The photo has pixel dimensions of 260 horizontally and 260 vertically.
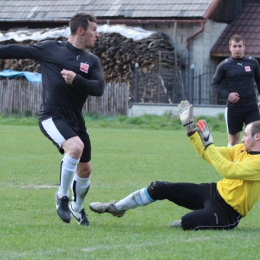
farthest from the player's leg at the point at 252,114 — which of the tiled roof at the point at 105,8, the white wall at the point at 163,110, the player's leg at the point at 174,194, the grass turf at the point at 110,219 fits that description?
the tiled roof at the point at 105,8

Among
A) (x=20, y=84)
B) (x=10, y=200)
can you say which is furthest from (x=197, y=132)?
(x=20, y=84)

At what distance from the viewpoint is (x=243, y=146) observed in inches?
314

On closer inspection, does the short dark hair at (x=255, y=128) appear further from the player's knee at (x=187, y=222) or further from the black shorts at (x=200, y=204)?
the player's knee at (x=187, y=222)

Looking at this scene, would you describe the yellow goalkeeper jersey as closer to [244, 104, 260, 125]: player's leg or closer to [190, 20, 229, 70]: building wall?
[244, 104, 260, 125]: player's leg

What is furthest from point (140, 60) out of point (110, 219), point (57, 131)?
point (57, 131)

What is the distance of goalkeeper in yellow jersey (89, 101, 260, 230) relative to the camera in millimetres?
7520

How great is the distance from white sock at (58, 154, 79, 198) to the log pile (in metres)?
21.7

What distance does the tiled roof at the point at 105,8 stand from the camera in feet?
101

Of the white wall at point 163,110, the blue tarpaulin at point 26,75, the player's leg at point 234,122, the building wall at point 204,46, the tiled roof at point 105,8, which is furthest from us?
the tiled roof at point 105,8

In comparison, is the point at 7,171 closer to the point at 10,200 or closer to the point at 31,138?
the point at 10,200

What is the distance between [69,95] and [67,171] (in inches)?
33.0

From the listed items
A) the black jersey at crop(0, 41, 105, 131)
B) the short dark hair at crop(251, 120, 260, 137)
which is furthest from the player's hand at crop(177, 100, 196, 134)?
the black jersey at crop(0, 41, 105, 131)

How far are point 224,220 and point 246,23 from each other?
24.4 m

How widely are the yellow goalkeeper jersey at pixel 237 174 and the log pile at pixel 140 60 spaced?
71.6 feet
